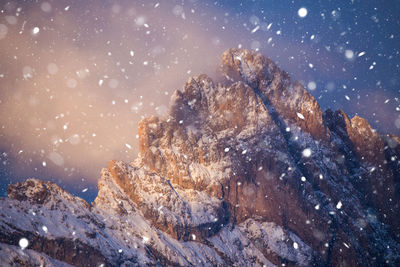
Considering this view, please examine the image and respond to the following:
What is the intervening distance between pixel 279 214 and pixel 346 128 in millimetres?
51945

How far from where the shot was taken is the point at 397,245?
7831 cm

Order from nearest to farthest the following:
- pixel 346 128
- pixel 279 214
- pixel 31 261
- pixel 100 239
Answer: pixel 31 261, pixel 100 239, pixel 279 214, pixel 346 128

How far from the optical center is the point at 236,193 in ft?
298

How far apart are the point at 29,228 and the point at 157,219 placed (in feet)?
116

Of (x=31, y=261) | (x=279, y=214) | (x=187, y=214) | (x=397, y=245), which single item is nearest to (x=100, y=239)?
(x=31, y=261)

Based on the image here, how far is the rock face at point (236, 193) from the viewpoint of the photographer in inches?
2603

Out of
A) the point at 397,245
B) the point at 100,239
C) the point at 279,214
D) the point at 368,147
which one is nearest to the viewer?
the point at 100,239

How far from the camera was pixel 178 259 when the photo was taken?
70.2m

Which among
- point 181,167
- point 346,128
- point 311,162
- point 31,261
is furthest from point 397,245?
point 31,261

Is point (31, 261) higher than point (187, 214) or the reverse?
the reverse

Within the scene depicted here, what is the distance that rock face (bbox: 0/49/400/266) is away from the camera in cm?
6612

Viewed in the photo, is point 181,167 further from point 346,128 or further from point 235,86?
point 346,128

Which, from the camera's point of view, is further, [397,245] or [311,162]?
[311,162]

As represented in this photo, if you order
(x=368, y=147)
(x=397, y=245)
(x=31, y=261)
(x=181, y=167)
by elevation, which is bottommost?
(x=31, y=261)
